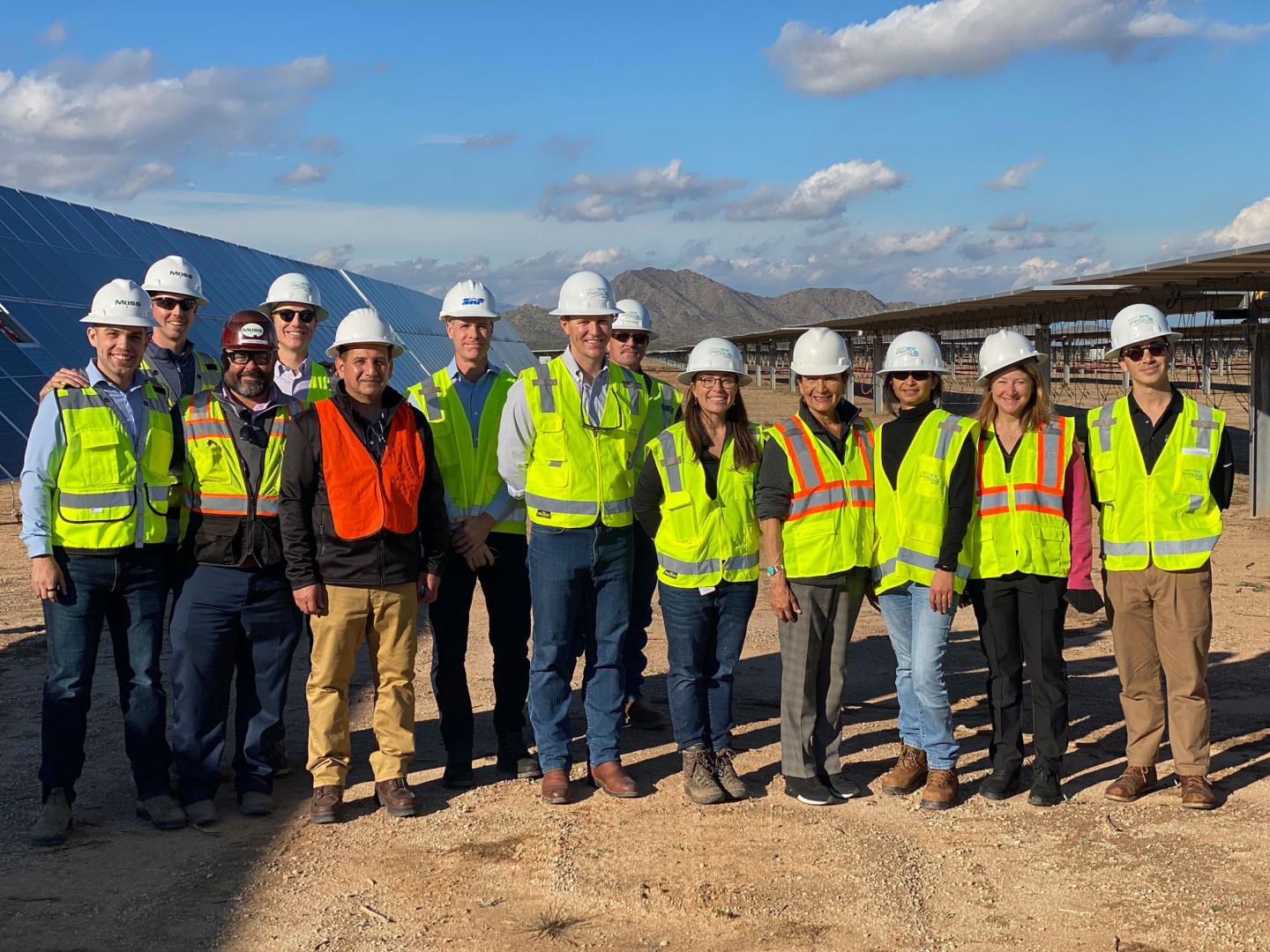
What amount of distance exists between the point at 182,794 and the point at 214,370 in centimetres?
187

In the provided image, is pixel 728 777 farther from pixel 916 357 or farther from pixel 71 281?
pixel 71 281

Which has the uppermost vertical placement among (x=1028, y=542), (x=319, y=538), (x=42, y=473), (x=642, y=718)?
(x=42, y=473)

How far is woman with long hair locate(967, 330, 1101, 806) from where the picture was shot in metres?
4.91

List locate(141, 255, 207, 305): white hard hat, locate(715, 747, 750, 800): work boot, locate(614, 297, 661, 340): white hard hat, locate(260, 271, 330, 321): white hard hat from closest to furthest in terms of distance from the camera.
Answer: locate(715, 747, 750, 800): work boot, locate(141, 255, 207, 305): white hard hat, locate(260, 271, 330, 321): white hard hat, locate(614, 297, 661, 340): white hard hat

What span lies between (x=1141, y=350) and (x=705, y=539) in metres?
2.05

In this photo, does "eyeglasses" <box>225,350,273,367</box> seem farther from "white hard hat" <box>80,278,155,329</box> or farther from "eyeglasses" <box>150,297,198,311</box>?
"eyeglasses" <box>150,297,198,311</box>

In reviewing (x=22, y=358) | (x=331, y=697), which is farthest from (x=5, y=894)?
(x=22, y=358)

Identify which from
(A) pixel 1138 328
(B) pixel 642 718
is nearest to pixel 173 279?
(B) pixel 642 718

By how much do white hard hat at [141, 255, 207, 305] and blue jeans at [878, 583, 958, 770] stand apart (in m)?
3.44

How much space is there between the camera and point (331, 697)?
15.9 feet

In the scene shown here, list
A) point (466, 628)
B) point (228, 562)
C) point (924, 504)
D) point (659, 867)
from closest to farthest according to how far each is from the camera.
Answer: point (659, 867) → point (228, 562) → point (924, 504) → point (466, 628)

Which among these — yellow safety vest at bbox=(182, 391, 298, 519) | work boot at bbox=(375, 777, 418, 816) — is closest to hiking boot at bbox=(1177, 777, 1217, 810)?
work boot at bbox=(375, 777, 418, 816)

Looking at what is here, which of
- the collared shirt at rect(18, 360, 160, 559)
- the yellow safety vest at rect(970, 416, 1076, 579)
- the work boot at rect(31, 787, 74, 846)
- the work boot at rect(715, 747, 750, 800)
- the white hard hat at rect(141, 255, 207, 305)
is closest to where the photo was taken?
the collared shirt at rect(18, 360, 160, 559)

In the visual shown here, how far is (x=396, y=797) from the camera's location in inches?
195
